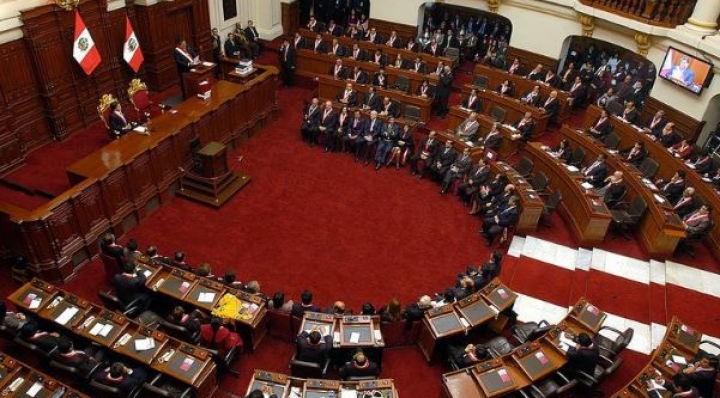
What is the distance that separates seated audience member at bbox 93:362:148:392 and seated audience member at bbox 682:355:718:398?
712 centimetres

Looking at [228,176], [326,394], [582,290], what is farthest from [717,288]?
[228,176]

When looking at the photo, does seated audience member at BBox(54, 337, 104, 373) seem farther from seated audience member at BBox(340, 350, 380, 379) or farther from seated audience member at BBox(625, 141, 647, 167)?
seated audience member at BBox(625, 141, 647, 167)

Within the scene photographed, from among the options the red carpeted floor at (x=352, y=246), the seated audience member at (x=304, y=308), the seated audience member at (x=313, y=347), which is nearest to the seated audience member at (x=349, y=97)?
the red carpeted floor at (x=352, y=246)

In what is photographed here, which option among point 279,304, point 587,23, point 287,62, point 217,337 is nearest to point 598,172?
point 587,23

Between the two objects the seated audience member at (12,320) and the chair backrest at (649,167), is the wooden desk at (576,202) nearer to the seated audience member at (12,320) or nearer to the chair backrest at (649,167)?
the chair backrest at (649,167)

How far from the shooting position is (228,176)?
11594 millimetres

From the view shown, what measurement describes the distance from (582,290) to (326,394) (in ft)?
17.2

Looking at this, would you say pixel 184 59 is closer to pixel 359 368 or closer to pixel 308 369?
pixel 308 369

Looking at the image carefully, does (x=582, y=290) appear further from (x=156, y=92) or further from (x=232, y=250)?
(x=156, y=92)

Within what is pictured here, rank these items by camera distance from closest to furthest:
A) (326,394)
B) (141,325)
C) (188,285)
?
(326,394) < (141,325) < (188,285)

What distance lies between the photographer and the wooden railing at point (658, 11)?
13.1m

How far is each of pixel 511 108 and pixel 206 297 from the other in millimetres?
9708

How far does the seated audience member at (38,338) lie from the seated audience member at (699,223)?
35.7 ft

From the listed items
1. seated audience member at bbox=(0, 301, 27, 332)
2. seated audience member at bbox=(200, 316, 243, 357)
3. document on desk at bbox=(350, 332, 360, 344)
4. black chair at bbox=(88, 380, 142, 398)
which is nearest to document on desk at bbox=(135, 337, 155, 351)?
black chair at bbox=(88, 380, 142, 398)
